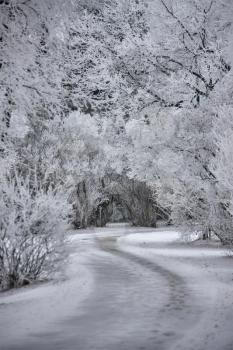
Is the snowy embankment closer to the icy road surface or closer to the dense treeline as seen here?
the icy road surface

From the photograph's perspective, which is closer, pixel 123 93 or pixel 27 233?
pixel 27 233

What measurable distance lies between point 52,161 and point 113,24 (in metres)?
13.3

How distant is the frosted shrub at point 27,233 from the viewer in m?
10.6

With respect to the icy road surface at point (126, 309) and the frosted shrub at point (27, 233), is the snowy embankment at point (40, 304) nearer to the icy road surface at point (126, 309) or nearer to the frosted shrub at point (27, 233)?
the icy road surface at point (126, 309)

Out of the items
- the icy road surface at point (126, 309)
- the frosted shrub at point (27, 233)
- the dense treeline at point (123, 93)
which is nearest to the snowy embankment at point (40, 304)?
the icy road surface at point (126, 309)

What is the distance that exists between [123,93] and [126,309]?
45.1 ft

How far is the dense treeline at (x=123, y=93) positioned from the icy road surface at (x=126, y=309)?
1400mm

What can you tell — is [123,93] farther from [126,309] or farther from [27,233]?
[126,309]

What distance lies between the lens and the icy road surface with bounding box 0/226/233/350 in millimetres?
6438

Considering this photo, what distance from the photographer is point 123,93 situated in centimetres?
2122

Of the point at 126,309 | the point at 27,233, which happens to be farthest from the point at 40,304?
the point at 27,233

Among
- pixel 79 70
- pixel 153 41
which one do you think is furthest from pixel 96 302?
pixel 79 70

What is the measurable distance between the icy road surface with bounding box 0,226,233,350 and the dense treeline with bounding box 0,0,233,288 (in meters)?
1.40

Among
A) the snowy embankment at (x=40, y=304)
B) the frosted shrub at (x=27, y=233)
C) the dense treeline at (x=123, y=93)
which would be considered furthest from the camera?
the dense treeline at (x=123, y=93)
